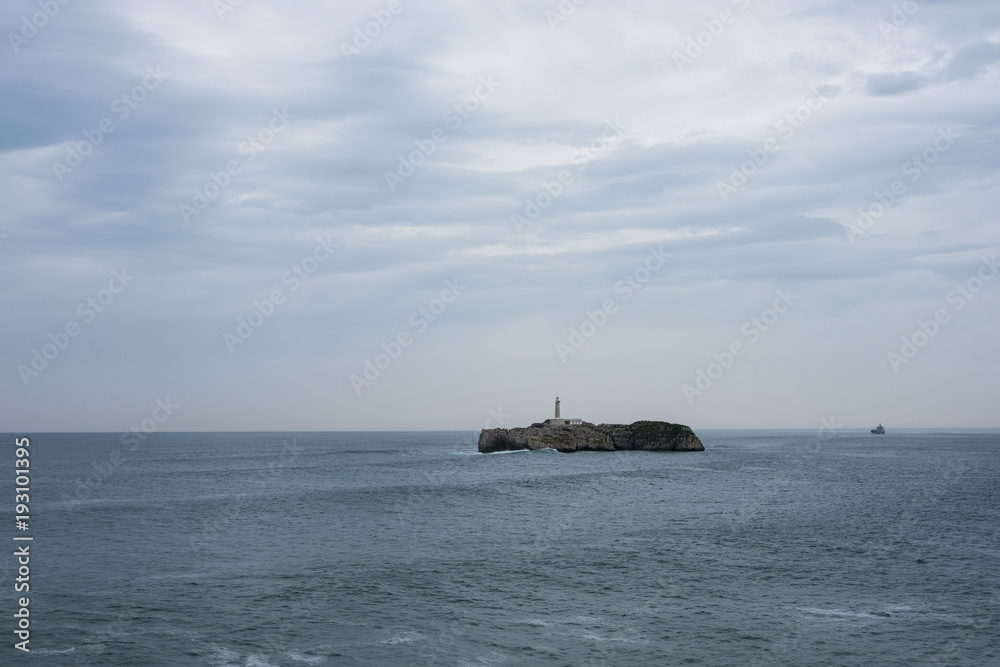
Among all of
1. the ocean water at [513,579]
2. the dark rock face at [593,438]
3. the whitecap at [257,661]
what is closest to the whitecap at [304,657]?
the ocean water at [513,579]

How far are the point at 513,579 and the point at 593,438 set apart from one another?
464 ft

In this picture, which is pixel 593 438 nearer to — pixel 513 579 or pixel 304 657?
pixel 513 579

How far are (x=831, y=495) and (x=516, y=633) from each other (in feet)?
213

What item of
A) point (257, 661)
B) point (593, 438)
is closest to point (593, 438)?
point (593, 438)

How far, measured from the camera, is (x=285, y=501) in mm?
78438

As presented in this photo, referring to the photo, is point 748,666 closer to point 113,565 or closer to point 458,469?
point 113,565

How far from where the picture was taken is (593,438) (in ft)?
594

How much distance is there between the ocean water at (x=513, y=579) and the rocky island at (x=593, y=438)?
91629 mm

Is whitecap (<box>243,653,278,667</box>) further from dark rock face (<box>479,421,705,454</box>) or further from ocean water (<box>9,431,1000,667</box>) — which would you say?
dark rock face (<box>479,421,705,454</box>)

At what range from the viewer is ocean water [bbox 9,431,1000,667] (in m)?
30.4

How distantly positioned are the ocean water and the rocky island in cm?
9163

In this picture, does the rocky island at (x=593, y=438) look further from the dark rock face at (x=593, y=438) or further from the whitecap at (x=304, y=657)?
the whitecap at (x=304, y=657)

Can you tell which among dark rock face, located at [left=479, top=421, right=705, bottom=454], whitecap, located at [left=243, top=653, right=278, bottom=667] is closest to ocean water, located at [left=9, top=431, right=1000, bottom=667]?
whitecap, located at [left=243, top=653, right=278, bottom=667]

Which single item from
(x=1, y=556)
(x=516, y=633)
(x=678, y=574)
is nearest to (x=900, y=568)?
(x=678, y=574)
